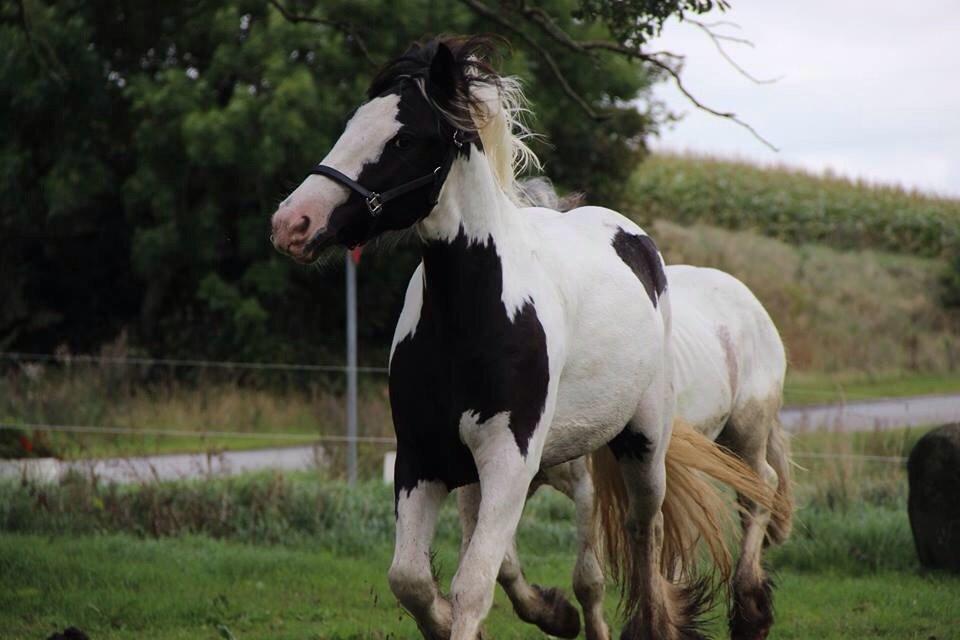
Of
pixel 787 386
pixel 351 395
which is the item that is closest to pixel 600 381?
pixel 351 395

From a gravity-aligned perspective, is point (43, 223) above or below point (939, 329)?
above

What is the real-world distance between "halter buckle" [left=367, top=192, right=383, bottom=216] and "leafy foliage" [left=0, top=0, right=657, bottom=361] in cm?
1262

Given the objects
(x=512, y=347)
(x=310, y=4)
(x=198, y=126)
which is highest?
(x=310, y=4)

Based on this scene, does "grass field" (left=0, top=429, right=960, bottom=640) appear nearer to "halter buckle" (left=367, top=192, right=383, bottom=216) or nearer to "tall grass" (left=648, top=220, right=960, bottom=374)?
"halter buckle" (left=367, top=192, right=383, bottom=216)

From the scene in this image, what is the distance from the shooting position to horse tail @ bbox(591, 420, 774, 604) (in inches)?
244

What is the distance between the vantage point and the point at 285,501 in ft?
32.8

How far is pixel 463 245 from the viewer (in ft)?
15.5

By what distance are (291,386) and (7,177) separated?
567 centimetres

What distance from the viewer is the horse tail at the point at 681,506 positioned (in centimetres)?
619

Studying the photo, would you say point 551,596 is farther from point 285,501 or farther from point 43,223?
point 43,223

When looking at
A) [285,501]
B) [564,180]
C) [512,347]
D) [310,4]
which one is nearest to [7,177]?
[310,4]

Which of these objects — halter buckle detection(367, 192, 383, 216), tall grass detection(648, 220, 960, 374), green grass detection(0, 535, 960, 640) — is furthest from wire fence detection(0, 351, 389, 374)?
tall grass detection(648, 220, 960, 374)

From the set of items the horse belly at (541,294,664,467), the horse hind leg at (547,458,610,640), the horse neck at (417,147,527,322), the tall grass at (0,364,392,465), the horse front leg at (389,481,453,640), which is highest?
the horse neck at (417,147,527,322)

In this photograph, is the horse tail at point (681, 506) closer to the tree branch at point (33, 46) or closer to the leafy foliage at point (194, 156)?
the tree branch at point (33, 46)
